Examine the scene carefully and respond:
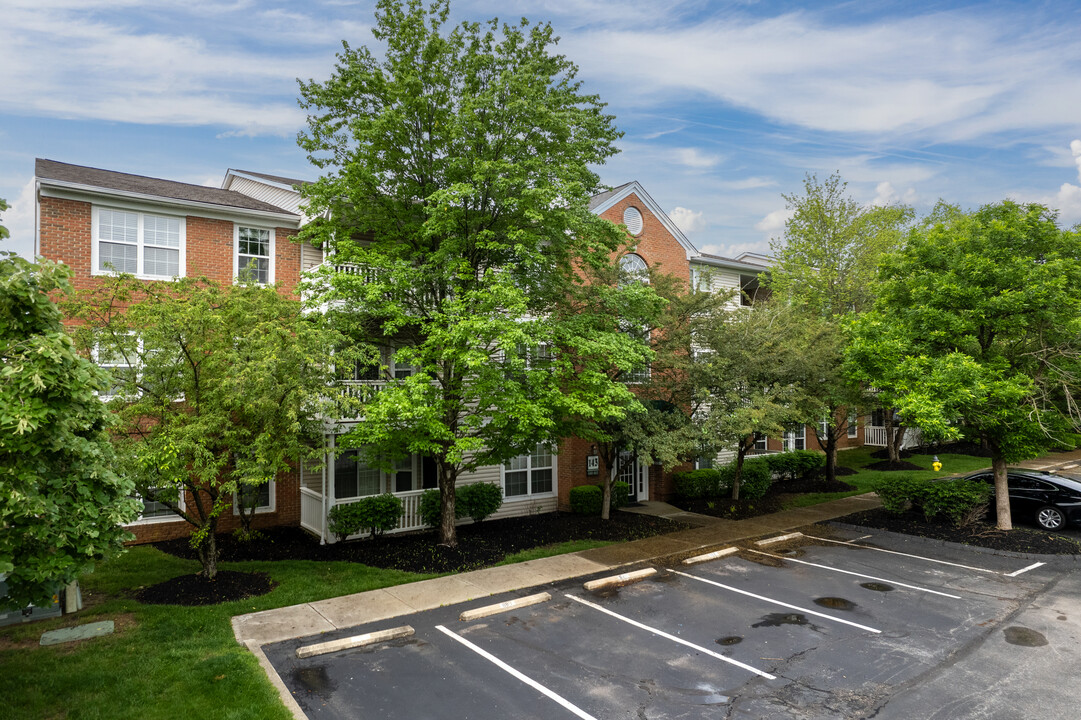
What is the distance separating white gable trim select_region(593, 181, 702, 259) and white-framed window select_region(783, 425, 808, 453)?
34.6ft

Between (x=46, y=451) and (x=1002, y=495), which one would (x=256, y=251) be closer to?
(x=46, y=451)

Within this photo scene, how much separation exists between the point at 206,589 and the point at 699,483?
52.6 feet

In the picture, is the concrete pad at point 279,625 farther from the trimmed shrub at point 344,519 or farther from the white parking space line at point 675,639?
the white parking space line at point 675,639

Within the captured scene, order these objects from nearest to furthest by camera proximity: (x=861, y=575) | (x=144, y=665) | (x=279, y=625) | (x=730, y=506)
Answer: (x=144, y=665) < (x=279, y=625) < (x=861, y=575) < (x=730, y=506)

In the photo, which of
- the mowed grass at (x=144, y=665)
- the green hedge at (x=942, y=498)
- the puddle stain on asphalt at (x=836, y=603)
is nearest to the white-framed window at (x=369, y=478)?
the mowed grass at (x=144, y=665)

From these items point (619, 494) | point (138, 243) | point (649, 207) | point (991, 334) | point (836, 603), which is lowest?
point (836, 603)

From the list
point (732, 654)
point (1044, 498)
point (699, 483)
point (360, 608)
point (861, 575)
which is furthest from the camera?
point (699, 483)

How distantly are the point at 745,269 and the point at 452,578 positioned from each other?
65.3ft

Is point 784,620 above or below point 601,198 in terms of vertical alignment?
below

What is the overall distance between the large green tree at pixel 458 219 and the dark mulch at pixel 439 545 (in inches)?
42.3

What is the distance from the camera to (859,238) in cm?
2706

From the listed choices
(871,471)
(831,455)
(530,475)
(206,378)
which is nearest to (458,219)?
(206,378)

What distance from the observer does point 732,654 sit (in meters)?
8.82

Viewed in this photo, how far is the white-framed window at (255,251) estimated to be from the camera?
16328 millimetres
